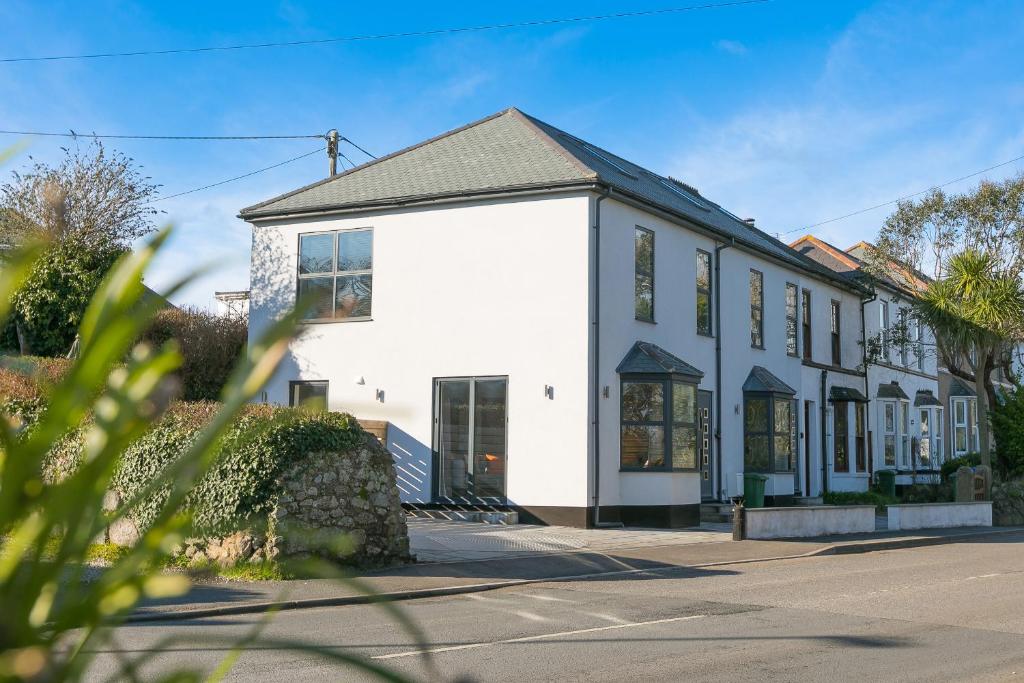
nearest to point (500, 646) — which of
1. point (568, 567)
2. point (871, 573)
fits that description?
point (568, 567)

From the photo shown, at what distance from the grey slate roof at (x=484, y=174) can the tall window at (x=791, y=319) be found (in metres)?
1.91

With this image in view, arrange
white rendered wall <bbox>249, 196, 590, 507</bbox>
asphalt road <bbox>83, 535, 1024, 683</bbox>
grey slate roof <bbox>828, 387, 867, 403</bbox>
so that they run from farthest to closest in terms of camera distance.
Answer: grey slate roof <bbox>828, 387, 867, 403</bbox> < white rendered wall <bbox>249, 196, 590, 507</bbox> < asphalt road <bbox>83, 535, 1024, 683</bbox>

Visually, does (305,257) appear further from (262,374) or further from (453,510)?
(262,374)

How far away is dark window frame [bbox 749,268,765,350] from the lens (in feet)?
89.7

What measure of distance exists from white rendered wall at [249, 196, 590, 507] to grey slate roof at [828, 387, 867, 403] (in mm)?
12950

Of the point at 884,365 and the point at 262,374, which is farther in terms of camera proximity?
the point at 884,365

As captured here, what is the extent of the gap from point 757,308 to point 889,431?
10269 mm

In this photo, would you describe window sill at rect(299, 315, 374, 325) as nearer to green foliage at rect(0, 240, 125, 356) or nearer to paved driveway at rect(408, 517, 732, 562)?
paved driveway at rect(408, 517, 732, 562)

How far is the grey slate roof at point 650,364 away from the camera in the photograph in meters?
21.1

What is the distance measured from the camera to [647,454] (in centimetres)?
2114

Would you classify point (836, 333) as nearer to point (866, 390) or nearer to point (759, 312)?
point (866, 390)

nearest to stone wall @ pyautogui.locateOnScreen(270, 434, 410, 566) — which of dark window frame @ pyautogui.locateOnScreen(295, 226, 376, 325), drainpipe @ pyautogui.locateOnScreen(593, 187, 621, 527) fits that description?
drainpipe @ pyautogui.locateOnScreen(593, 187, 621, 527)

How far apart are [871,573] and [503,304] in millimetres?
9143

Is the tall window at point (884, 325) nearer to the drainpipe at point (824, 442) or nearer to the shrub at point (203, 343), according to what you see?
the drainpipe at point (824, 442)
